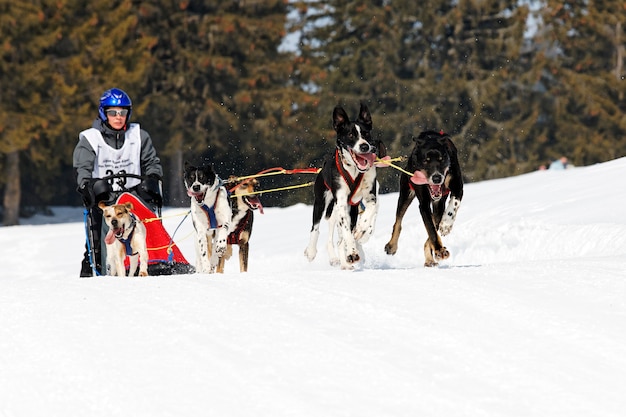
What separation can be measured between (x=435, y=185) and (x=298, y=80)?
90.6 ft

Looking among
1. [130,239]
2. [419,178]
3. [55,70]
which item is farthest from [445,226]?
[55,70]

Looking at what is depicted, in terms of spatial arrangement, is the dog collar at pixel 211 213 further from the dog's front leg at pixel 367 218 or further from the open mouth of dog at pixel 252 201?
the dog's front leg at pixel 367 218

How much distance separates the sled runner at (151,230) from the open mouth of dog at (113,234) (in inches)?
13.6

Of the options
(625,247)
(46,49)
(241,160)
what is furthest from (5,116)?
(625,247)

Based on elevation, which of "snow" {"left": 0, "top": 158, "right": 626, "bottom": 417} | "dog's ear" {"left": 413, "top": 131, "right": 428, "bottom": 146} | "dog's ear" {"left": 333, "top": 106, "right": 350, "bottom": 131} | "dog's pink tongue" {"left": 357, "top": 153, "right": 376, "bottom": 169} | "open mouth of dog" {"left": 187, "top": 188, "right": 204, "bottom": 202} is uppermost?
"dog's ear" {"left": 333, "top": 106, "right": 350, "bottom": 131}

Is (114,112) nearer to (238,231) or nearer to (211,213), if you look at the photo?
(211,213)

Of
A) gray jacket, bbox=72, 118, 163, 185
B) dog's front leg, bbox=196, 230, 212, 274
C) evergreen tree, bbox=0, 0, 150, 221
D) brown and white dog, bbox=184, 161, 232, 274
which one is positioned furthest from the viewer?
evergreen tree, bbox=0, 0, 150, 221

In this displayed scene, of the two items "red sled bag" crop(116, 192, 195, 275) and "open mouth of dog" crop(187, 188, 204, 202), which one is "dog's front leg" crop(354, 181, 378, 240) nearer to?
"open mouth of dog" crop(187, 188, 204, 202)

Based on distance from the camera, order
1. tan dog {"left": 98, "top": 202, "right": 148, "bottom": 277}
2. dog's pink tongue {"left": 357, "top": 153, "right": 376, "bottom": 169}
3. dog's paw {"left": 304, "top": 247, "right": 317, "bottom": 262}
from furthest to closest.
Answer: dog's paw {"left": 304, "top": 247, "right": 317, "bottom": 262}, tan dog {"left": 98, "top": 202, "right": 148, "bottom": 277}, dog's pink tongue {"left": 357, "top": 153, "right": 376, "bottom": 169}

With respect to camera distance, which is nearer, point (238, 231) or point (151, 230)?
point (151, 230)

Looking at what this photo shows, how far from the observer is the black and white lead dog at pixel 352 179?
27.5ft

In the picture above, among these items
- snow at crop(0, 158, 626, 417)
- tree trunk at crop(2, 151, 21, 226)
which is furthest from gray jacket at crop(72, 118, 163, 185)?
tree trunk at crop(2, 151, 21, 226)

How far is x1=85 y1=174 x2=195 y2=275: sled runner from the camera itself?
8977mm

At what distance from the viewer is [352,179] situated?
8.62m
